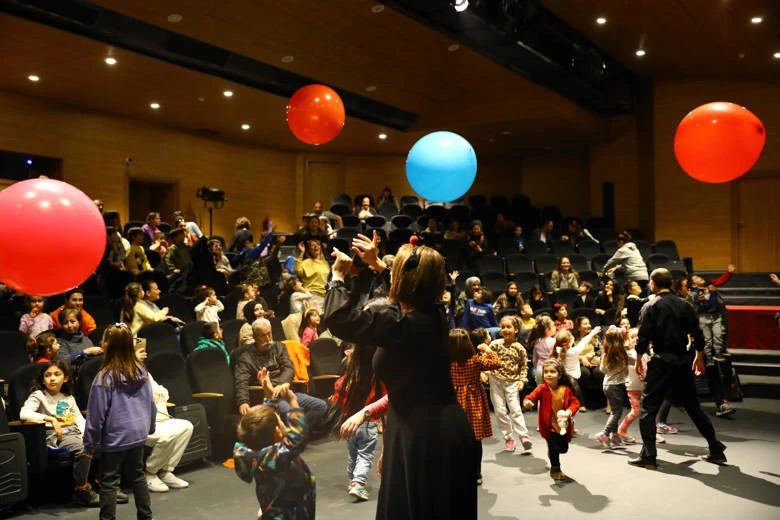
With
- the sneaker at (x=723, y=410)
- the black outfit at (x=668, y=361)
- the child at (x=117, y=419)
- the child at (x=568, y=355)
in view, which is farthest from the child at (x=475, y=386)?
the sneaker at (x=723, y=410)

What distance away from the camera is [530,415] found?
7598 mm

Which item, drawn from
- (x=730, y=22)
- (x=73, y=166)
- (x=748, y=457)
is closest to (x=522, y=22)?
(x=730, y=22)

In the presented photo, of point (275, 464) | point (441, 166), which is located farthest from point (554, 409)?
point (275, 464)

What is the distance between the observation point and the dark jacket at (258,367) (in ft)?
18.9

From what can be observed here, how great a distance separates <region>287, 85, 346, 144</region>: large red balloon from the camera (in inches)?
259

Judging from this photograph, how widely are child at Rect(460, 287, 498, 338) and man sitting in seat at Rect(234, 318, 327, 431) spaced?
250 cm

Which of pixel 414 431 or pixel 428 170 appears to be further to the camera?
pixel 428 170

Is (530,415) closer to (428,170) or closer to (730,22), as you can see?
(428,170)

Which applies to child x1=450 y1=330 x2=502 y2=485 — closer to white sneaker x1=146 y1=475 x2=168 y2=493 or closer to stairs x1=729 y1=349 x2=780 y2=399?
white sneaker x1=146 y1=475 x2=168 y2=493

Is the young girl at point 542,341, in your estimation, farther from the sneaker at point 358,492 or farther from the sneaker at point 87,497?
the sneaker at point 87,497

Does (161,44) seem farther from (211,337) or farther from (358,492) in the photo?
(358,492)

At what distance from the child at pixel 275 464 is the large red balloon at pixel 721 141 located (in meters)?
4.35

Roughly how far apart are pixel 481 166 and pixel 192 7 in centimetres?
1079

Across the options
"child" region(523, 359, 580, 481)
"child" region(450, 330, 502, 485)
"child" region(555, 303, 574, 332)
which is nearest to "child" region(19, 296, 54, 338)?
"child" region(450, 330, 502, 485)
